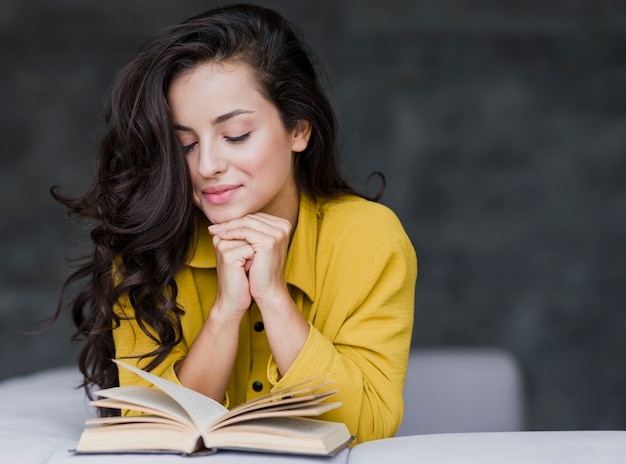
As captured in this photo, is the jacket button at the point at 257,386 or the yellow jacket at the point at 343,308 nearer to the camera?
the yellow jacket at the point at 343,308

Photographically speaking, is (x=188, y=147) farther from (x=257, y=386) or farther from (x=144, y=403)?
(x=144, y=403)

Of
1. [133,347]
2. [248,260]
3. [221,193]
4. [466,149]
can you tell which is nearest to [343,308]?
[248,260]

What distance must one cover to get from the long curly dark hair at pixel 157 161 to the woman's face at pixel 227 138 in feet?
0.10

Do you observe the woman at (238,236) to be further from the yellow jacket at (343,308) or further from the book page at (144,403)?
the book page at (144,403)

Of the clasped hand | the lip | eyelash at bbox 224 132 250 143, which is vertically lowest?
the clasped hand

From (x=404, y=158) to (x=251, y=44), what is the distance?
107 inches

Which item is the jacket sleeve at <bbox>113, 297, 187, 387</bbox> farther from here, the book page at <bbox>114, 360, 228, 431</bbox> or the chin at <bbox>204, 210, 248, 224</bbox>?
the book page at <bbox>114, 360, 228, 431</bbox>

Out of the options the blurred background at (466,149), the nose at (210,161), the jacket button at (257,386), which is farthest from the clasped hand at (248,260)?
the blurred background at (466,149)

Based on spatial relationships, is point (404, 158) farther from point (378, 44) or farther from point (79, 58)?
point (79, 58)

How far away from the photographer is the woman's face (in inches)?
84.1

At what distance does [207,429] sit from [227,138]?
2.47 feet

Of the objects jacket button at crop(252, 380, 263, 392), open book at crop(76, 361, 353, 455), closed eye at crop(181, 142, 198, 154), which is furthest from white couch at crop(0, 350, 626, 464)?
closed eye at crop(181, 142, 198, 154)

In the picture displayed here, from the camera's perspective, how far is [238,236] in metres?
2.13

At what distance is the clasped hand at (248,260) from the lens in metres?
2.09
